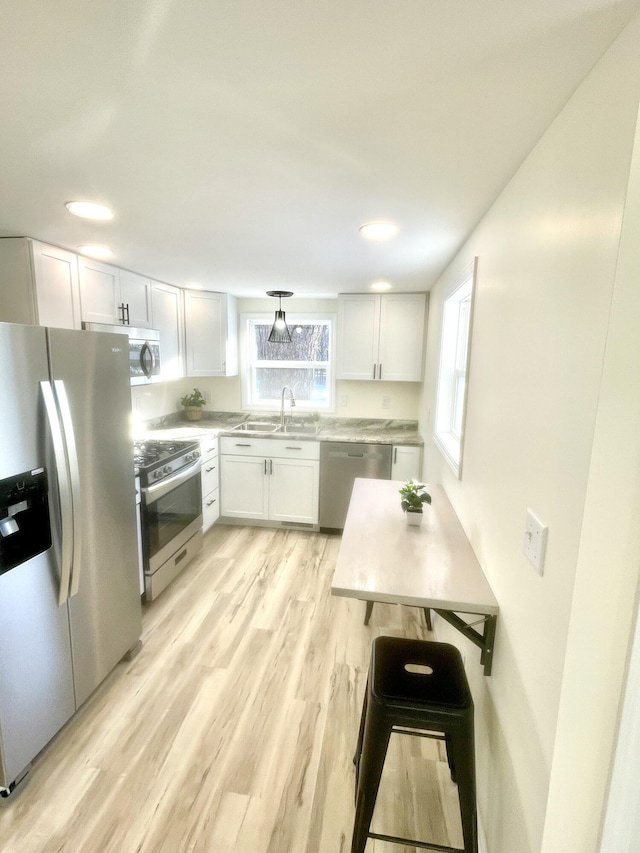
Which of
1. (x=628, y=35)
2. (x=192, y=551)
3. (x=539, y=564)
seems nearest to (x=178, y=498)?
(x=192, y=551)

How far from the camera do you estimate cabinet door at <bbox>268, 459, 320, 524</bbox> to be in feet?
11.6

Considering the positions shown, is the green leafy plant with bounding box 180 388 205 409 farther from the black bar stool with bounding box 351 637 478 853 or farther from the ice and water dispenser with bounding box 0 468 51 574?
the black bar stool with bounding box 351 637 478 853

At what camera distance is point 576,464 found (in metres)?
0.78

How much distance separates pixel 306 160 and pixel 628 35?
784 mm

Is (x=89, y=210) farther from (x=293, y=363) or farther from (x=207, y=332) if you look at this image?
(x=293, y=363)

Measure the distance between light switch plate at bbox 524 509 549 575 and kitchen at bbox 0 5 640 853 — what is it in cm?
3

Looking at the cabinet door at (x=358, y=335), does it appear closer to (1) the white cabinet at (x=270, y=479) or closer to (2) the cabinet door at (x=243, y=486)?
(1) the white cabinet at (x=270, y=479)

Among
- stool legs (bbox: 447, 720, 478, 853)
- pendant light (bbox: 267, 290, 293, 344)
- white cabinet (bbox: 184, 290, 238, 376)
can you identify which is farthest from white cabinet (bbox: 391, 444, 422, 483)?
stool legs (bbox: 447, 720, 478, 853)

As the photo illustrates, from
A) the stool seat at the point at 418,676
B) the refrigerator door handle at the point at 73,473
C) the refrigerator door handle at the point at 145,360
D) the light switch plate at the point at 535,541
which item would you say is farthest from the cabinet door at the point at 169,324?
the light switch plate at the point at 535,541

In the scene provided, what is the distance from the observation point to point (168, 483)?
258 cm

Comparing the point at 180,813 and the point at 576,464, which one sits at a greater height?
the point at 576,464

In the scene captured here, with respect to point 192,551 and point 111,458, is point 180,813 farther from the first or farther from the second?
point 192,551

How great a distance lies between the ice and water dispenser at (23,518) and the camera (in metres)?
1.34

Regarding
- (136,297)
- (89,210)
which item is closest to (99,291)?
(136,297)
